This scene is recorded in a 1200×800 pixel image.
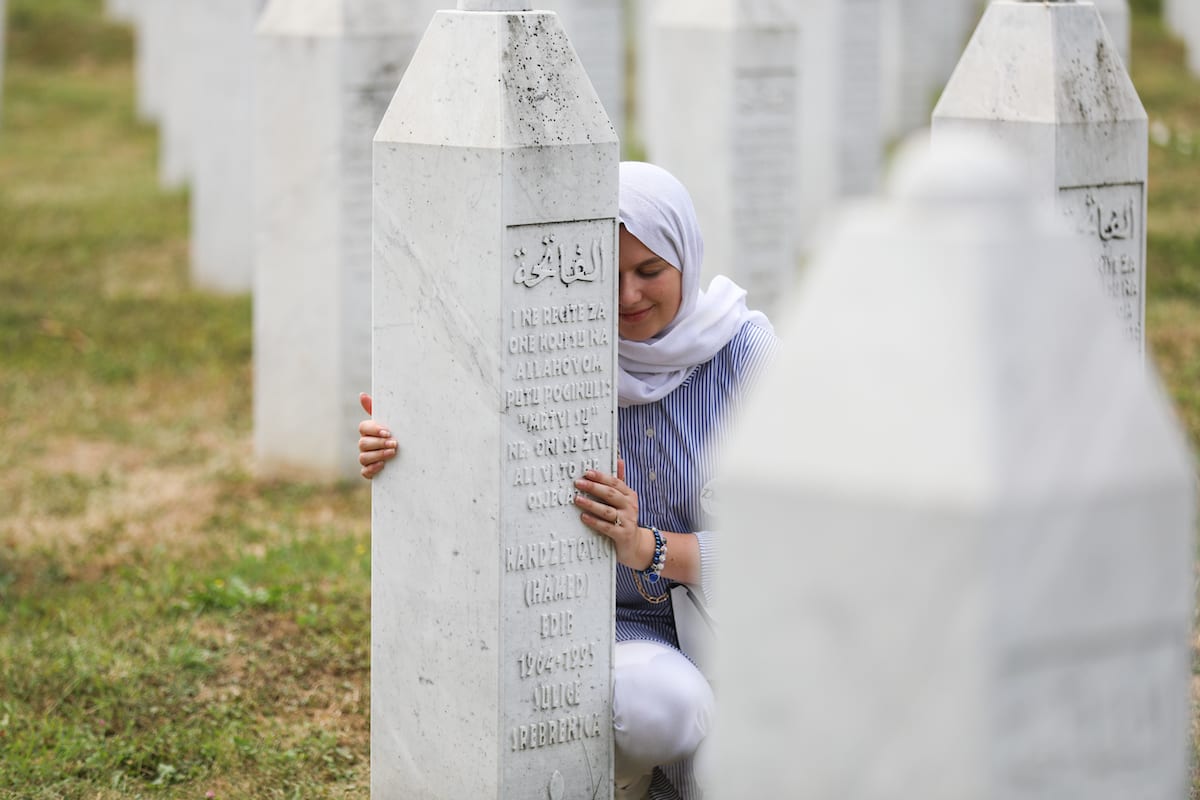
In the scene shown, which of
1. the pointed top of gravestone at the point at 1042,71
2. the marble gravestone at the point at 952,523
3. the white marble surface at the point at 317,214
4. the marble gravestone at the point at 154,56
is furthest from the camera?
the marble gravestone at the point at 154,56

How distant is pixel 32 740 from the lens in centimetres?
486

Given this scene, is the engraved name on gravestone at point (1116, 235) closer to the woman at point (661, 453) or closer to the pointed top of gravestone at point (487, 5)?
the woman at point (661, 453)

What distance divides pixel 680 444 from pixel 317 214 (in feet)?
12.8

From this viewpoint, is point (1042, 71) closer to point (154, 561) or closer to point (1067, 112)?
point (1067, 112)

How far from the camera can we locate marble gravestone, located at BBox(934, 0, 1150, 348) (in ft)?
14.6

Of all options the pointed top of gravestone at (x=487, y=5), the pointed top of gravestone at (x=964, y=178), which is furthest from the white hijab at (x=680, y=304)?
the pointed top of gravestone at (x=964, y=178)

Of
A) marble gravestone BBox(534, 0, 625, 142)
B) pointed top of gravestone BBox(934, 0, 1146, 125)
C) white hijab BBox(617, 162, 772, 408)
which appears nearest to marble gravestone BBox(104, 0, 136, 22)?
marble gravestone BBox(534, 0, 625, 142)

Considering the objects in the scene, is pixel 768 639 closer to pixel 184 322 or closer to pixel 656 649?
pixel 656 649

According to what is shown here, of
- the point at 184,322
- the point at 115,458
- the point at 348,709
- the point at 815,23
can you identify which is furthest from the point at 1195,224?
the point at 348,709

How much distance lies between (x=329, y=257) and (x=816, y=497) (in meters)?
5.86

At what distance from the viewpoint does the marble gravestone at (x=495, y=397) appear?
3.93 m

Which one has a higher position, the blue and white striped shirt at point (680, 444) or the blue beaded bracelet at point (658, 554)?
the blue and white striped shirt at point (680, 444)

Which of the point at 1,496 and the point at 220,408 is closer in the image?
the point at 1,496

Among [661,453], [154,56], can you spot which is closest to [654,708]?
[661,453]
